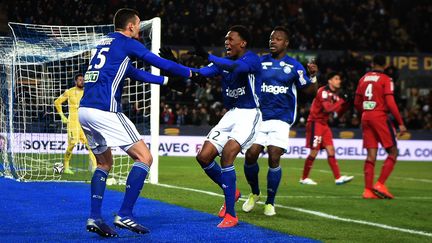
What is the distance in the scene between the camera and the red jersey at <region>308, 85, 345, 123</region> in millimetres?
14617

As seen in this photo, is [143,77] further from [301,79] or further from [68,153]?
[68,153]

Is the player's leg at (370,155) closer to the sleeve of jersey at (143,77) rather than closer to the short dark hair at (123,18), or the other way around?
the sleeve of jersey at (143,77)

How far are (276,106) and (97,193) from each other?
3.04 m

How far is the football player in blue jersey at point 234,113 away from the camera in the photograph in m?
8.05

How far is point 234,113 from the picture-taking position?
8.33m

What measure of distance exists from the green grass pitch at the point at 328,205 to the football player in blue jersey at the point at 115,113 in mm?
1646

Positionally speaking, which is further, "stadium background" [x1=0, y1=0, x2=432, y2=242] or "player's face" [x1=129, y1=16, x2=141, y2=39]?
"stadium background" [x1=0, y1=0, x2=432, y2=242]

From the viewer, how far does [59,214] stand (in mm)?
8594

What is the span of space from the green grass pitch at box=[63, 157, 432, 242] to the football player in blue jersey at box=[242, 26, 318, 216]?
46 centimetres

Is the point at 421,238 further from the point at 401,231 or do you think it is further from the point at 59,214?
the point at 59,214

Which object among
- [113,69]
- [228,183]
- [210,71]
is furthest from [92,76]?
[228,183]

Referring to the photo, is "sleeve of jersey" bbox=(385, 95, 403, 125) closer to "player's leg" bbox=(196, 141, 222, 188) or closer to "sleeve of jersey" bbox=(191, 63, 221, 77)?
"player's leg" bbox=(196, 141, 222, 188)

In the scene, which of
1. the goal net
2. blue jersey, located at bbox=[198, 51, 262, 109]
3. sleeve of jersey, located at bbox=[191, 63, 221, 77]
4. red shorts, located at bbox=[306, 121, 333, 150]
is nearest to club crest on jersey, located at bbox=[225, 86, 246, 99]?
blue jersey, located at bbox=[198, 51, 262, 109]

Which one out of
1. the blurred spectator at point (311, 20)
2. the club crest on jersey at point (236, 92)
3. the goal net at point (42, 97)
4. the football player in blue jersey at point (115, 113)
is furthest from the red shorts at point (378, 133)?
the blurred spectator at point (311, 20)
